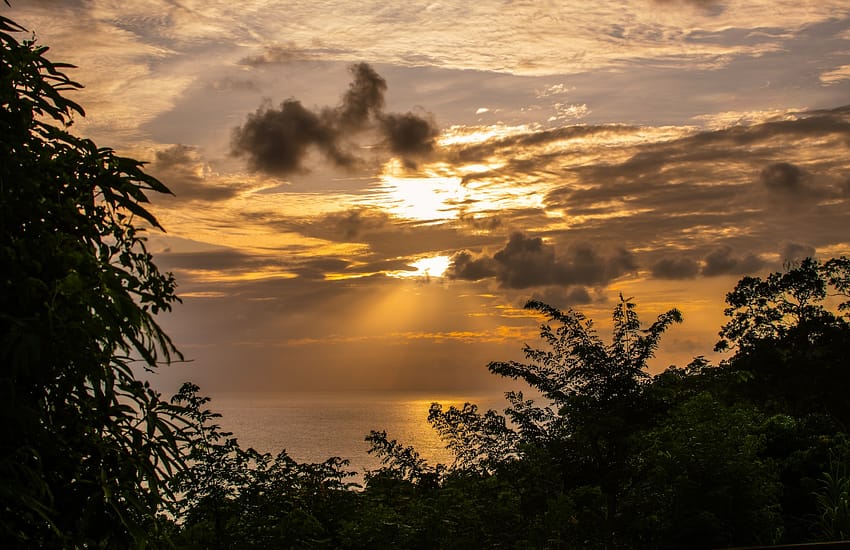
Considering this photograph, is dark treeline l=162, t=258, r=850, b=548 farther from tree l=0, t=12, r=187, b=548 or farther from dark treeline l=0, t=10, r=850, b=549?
tree l=0, t=12, r=187, b=548

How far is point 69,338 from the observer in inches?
145

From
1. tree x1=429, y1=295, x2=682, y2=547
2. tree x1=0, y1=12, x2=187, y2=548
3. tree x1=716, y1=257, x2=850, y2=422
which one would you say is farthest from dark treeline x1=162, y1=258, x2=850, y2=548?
tree x1=716, y1=257, x2=850, y2=422

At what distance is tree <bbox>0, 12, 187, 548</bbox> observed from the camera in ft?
12.1

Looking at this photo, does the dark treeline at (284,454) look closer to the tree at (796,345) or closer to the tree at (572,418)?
the tree at (572,418)

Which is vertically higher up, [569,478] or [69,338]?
[69,338]

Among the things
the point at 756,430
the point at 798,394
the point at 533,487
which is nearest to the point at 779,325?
the point at 798,394

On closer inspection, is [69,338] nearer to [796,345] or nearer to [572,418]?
[572,418]

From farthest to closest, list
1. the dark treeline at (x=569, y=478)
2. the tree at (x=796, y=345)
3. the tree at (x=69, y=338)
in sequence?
the tree at (x=796, y=345) → the dark treeline at (x=569, y=478) → the tree at (x=69, y=338)

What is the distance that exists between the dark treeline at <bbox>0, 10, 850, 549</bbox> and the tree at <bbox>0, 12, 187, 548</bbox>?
11 mm

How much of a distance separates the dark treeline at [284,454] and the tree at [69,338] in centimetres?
1

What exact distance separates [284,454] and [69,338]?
7239 mm

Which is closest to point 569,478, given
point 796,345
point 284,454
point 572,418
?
point 572,418

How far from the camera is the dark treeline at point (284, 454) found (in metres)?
3.85

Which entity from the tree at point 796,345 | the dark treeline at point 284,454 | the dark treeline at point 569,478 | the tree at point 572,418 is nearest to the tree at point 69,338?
the dark treeline at point 284,454
